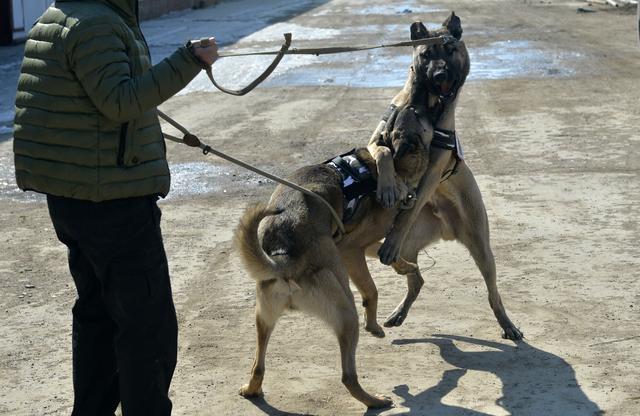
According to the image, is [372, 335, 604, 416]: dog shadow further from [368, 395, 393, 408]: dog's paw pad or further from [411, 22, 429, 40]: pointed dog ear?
[411, 22, 429, 40]: pointed dog ear

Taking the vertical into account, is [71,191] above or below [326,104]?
above

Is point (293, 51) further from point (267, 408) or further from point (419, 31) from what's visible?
point (267, 408)

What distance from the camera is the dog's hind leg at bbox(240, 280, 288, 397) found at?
464 centimetres

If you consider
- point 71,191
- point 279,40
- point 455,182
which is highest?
point 71,191

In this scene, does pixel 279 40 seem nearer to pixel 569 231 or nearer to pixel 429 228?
pixel 569 231

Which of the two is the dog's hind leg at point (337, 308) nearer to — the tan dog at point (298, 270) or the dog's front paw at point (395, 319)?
the tan dog at point (298, 270)

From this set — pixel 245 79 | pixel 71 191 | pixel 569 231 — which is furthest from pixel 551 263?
pixel 245 79

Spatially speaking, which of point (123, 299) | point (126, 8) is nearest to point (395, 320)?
point (123, 299)

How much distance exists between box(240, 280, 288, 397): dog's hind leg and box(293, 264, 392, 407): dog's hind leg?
8 centimetres

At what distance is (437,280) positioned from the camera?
6.62m

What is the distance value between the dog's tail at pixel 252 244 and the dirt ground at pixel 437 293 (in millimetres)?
741

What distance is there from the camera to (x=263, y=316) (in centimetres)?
476

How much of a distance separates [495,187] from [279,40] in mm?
12528

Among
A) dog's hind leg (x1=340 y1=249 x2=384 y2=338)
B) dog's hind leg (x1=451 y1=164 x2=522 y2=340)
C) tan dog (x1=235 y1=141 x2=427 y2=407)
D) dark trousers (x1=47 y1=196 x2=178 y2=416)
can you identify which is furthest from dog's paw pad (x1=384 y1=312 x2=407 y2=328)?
dark trousers (x1=47 y1=196 x2=178 y2=416)
